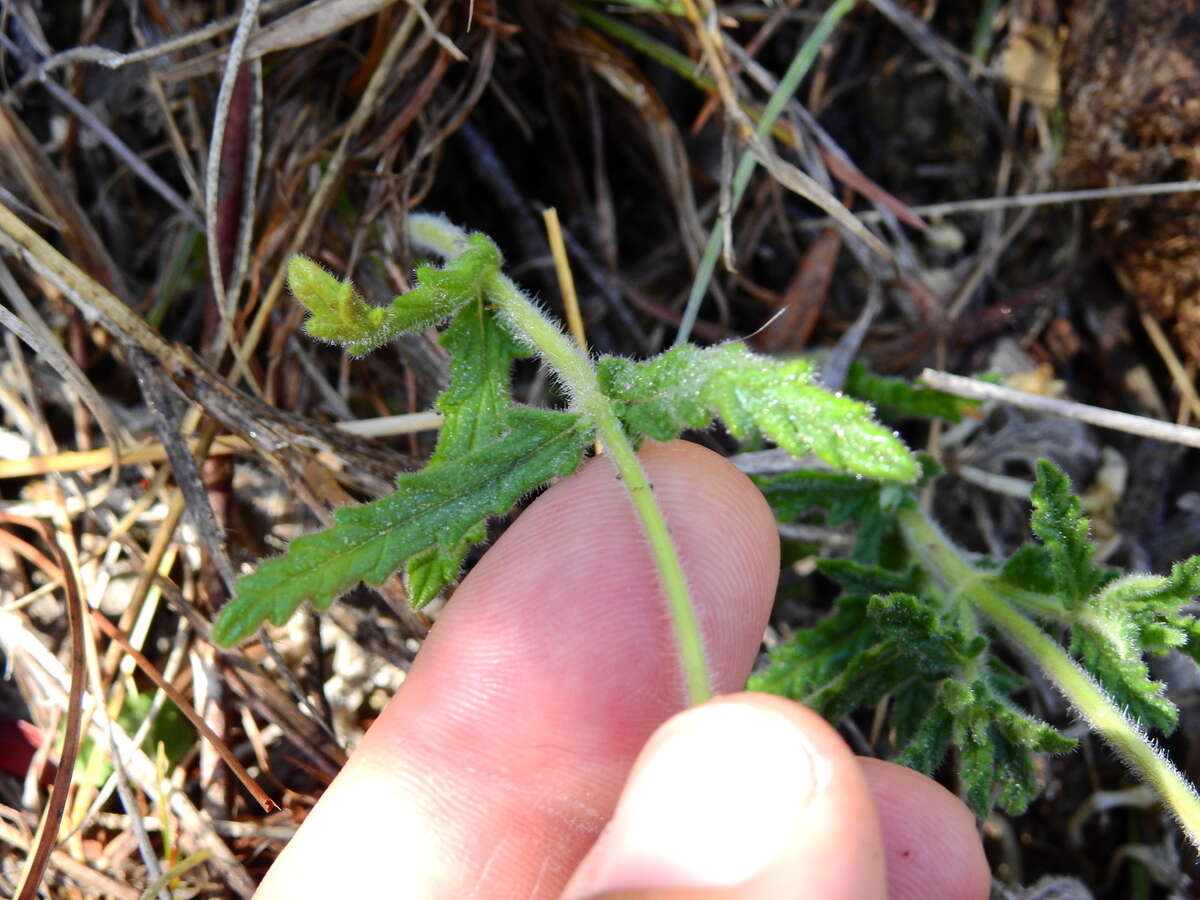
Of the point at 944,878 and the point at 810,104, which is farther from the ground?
the point at 810,104

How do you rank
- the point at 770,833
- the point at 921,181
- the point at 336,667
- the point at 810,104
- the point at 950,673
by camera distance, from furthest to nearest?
the point at 921,181, the point at 810,104, the point at 336,667, the point at 950,673, the point at 770,833

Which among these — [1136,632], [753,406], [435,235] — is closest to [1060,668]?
[1136,632]

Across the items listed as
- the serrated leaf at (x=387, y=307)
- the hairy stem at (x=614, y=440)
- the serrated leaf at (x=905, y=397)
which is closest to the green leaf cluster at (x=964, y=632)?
the serrated leaf at (x=905, y=397)

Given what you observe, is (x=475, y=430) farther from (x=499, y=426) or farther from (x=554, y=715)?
(x=554, y=715)

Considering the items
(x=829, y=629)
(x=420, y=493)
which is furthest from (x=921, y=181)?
(x=420, y=493)

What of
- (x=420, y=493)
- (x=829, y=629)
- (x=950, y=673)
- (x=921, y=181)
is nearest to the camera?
(x=420, y=493)

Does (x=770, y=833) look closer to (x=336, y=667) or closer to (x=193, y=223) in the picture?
(x=336, y=667)

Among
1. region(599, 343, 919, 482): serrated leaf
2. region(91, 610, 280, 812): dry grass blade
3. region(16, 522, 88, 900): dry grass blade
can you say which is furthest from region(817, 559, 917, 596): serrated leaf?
region(16, 522, 88, 900): dry grass blade
